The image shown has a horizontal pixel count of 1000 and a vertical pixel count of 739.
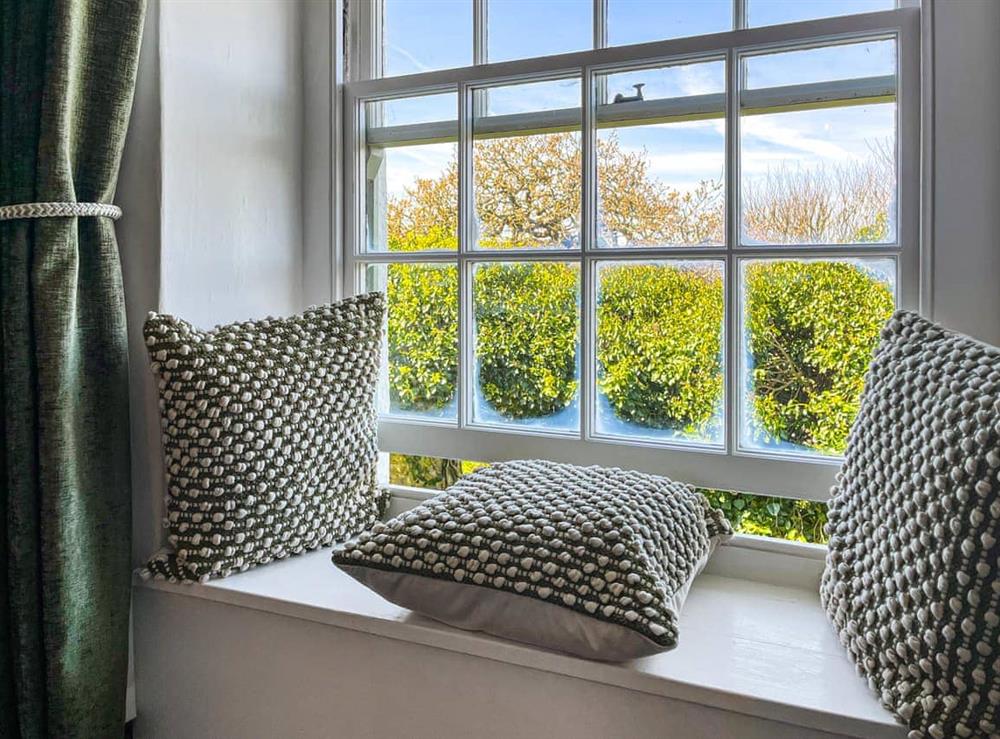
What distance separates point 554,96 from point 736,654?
1.02 metres

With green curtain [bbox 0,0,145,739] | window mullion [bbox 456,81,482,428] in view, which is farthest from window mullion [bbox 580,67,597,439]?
green curtain [bbox 0,0,145,739]

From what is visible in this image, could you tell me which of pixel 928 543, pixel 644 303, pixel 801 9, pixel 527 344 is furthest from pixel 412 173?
pixel 928 543

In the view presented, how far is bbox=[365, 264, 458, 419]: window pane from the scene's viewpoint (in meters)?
Answer: 1.55

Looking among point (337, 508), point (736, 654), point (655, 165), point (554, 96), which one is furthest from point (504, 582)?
point (554, 96)

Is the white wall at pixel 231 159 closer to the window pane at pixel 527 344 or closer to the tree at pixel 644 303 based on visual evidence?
the tree at pixel 644 303

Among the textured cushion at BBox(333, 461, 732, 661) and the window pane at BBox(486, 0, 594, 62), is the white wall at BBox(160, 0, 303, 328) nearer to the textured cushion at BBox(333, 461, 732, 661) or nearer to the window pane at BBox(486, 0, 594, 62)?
the window pane at BBox(486, 0, 594, 62)

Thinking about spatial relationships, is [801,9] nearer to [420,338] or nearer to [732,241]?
[732,241]

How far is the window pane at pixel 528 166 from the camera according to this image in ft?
4.68

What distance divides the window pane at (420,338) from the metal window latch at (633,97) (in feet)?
1.49

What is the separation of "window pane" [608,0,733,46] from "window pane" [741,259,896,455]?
0.43m

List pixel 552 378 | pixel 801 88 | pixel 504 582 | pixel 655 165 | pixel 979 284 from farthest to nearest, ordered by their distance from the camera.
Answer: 1. pixel 552 378
2. pixel 655 165
3. pixel 801 88
4. pixel 979 284
5. pixel 504 582

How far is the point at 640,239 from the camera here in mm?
1373

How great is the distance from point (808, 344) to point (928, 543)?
0.50 m

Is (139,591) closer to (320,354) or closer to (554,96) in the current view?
(320,354)
